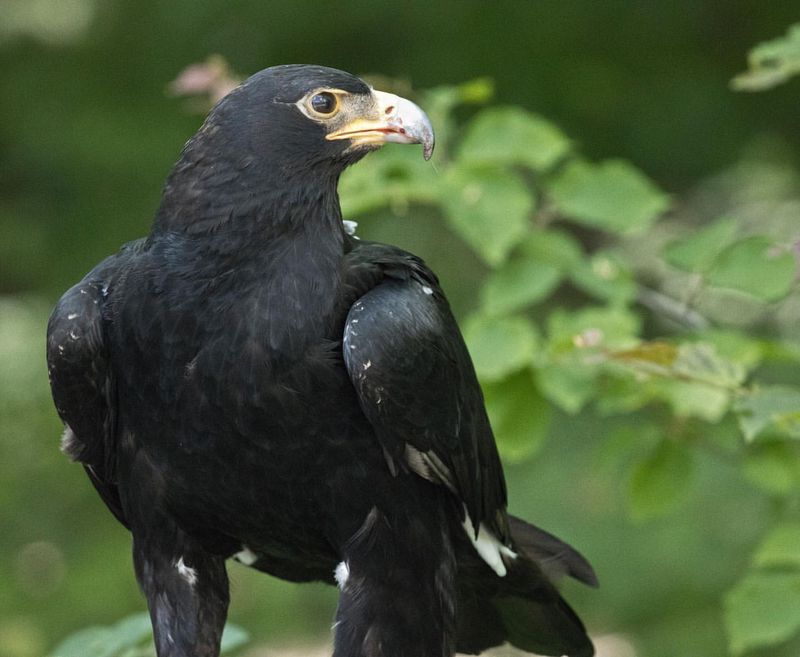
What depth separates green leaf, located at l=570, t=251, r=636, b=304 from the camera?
438 centimetres

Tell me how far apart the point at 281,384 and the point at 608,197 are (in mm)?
1593

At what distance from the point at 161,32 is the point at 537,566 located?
152 inches

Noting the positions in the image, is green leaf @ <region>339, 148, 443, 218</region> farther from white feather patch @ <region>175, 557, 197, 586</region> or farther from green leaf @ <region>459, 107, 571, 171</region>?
white feather patch @ <region>175, 557, 197, 586</region>

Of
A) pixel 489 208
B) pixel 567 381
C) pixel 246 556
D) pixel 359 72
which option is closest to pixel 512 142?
pixel 489 208

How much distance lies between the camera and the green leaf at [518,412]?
4352 millimetres

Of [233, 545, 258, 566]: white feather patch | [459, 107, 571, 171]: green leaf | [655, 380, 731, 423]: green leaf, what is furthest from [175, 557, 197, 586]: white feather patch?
[459, 107, 571, 171]: green leaf

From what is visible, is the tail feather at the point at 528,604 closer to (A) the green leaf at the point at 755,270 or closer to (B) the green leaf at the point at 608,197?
(A) the green leaf at the point at 755,270

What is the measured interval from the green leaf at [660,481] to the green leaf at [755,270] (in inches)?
26.8

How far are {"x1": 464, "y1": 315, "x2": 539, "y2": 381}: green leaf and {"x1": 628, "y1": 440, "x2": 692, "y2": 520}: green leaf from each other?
54 cm

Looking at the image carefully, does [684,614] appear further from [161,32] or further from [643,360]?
[161,32]

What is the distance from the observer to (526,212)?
14.0 ft

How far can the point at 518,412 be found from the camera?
437 centimetres

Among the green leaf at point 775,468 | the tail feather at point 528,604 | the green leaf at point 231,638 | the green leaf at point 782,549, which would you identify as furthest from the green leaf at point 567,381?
the green leaf at point 231,638

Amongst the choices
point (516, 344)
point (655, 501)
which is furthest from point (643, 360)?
point (655, 501)
